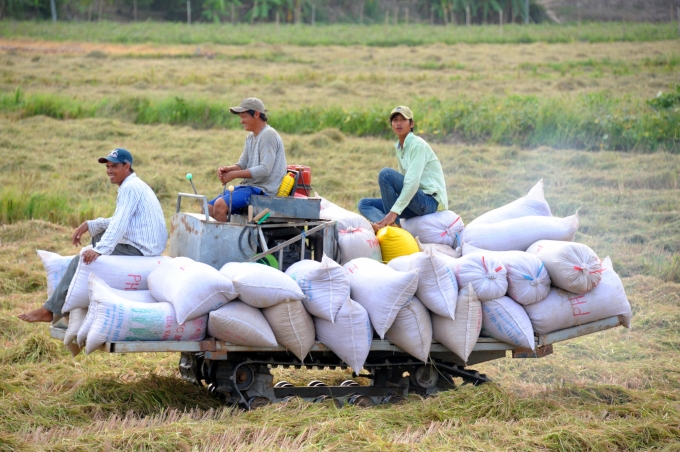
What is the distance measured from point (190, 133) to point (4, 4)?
2663cm

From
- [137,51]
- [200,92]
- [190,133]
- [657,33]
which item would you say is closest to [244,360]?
[190,133]

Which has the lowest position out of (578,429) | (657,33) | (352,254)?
(578,429)

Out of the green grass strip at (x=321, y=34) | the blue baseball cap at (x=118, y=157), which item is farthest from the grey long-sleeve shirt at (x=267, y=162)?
the green grass strip at (x=321, y=34)

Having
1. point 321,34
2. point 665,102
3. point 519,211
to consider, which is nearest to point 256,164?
point 519,211

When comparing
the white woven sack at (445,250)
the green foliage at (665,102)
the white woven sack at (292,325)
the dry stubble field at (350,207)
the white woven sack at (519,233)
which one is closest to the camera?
the dry stubble field at (350,207)

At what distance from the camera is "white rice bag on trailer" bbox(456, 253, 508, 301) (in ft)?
17.5

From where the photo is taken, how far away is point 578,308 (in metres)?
5.57

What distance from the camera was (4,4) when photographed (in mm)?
37656

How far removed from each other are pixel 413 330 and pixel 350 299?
44 centimetres

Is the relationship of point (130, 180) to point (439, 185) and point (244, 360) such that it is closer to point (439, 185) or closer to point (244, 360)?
point (244, 360)

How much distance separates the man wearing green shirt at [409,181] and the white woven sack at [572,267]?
46.2 inches

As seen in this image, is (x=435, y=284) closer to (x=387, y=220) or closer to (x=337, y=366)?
(x=337, y=366)

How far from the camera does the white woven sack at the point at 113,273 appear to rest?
498cm

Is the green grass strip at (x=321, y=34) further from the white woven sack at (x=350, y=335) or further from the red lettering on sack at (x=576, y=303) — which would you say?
the white woven sack at (x=350, y=335)
